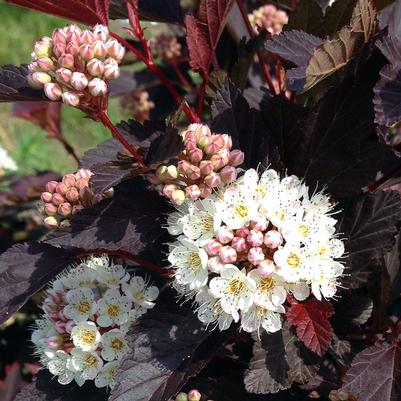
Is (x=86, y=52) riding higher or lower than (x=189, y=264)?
higher

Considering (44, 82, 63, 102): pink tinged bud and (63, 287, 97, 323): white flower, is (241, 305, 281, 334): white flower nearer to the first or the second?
(63, 287, 97, 323): white flower

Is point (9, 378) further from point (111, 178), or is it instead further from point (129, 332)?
point (111, 178)

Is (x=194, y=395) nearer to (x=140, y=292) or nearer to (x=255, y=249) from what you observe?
(x=140, y=292)

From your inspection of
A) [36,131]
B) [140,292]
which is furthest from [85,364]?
[36,131]

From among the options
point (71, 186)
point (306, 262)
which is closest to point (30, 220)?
point (71, 186)

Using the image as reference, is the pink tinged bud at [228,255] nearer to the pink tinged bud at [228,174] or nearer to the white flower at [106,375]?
the pink tinged bud at [228,174]

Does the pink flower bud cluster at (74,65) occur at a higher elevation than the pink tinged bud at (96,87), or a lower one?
higher

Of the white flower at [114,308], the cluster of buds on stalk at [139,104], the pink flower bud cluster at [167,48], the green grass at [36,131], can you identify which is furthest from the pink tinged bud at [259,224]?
the green grass at [36,131]
